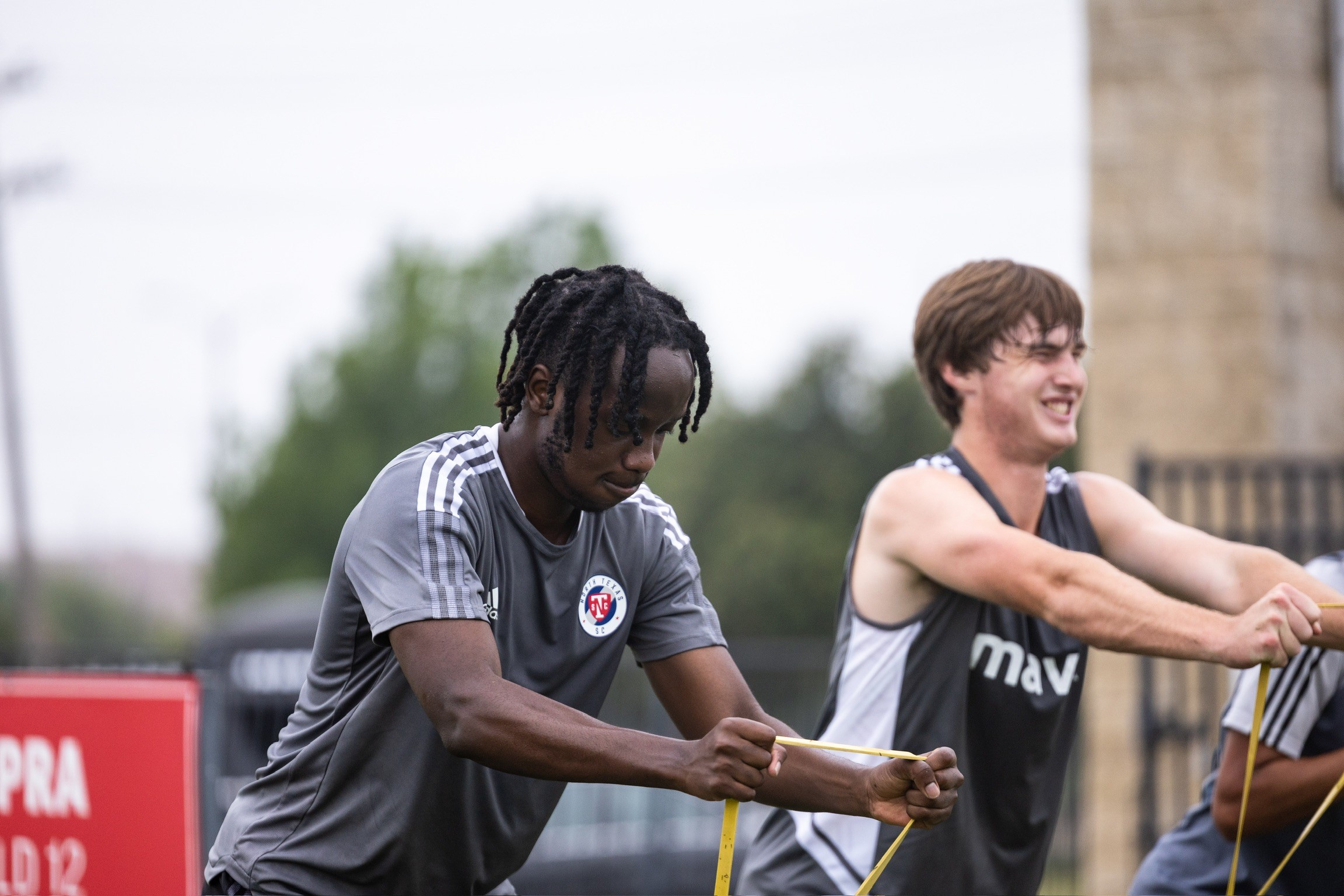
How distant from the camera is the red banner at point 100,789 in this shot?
5.00 m

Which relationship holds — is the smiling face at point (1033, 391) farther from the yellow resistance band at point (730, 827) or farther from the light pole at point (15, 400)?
Answer: the light pole at point (15, 400)

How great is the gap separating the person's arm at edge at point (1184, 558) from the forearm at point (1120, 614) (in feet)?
1.34

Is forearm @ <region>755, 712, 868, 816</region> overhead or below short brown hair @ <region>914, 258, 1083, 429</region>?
below

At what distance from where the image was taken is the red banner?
197 inches

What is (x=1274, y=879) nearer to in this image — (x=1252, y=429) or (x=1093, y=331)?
(x=1252, y=429)

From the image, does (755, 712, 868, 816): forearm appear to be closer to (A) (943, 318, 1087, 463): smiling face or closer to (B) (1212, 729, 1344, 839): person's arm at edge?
(A) (943, 318, 1087, 463): smiling face

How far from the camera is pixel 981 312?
3674 millimetres

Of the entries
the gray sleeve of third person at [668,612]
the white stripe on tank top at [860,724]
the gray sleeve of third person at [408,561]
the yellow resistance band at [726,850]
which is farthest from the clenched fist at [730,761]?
the white stripe on tank top at [860,724]

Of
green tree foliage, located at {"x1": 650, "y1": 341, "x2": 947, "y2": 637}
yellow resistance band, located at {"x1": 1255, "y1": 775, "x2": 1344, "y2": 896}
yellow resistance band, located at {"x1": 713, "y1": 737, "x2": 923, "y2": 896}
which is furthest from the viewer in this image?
green tree foliage, located at {"x1": 650, "y1": 341, "x2": 947, "y2": 637}

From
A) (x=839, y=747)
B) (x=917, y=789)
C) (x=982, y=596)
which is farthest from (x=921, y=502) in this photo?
(x=839, y=747)

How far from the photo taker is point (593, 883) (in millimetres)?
10469

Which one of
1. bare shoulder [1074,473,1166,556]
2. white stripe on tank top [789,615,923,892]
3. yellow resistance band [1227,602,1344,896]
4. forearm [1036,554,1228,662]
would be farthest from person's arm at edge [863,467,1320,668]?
bare shoulder [1074,473,1166,556]

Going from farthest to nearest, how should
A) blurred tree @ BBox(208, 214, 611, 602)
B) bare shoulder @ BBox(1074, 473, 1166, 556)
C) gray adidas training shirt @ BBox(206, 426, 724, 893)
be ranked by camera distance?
1. blurred tree @ BBox(208, 214, 611, 602)
2. bare shoulder @ BBox(1074, 473, 1166, 556)
3. gray adidas training shirt @ BBox(206, 426, 724, 893)

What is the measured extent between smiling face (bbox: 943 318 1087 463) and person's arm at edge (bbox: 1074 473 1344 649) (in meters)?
0.27
